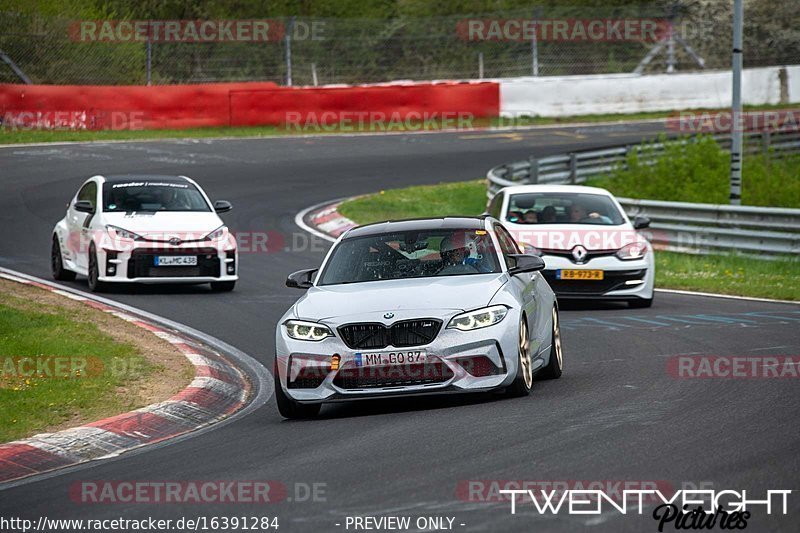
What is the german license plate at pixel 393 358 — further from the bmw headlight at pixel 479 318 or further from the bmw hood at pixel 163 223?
the bmw hood at pixel 163 223

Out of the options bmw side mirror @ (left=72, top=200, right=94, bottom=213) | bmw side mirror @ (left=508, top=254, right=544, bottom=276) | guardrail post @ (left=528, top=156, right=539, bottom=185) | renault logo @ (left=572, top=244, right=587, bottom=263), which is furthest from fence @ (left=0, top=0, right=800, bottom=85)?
bmw side mirror @ (left=508, top=254, right=544, bottom=276)

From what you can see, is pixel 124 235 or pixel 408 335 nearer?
pixel 408 335

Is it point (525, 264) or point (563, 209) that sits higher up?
point (525, 264)

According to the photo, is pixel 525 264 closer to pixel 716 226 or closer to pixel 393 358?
pixel 393 358

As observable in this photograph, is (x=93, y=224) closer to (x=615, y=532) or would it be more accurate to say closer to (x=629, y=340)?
(x=629, y=340)

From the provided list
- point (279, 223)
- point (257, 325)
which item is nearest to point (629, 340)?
point (257, 325)

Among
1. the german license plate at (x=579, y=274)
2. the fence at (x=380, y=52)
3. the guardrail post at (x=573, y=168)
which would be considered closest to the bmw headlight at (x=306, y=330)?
the german license plate at (x=579, y=274)

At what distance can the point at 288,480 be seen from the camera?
7113 millimetres

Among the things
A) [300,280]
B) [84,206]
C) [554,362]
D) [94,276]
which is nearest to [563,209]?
[94,276]

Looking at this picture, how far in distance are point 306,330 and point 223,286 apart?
8.46 m

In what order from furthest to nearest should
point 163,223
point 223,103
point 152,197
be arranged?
point 223,103 → point 152,197 → point 163,223

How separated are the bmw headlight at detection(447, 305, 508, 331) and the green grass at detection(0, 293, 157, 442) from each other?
2479 millimetres

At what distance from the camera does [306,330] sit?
9586mm

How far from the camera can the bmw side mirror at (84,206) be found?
59.0ft
